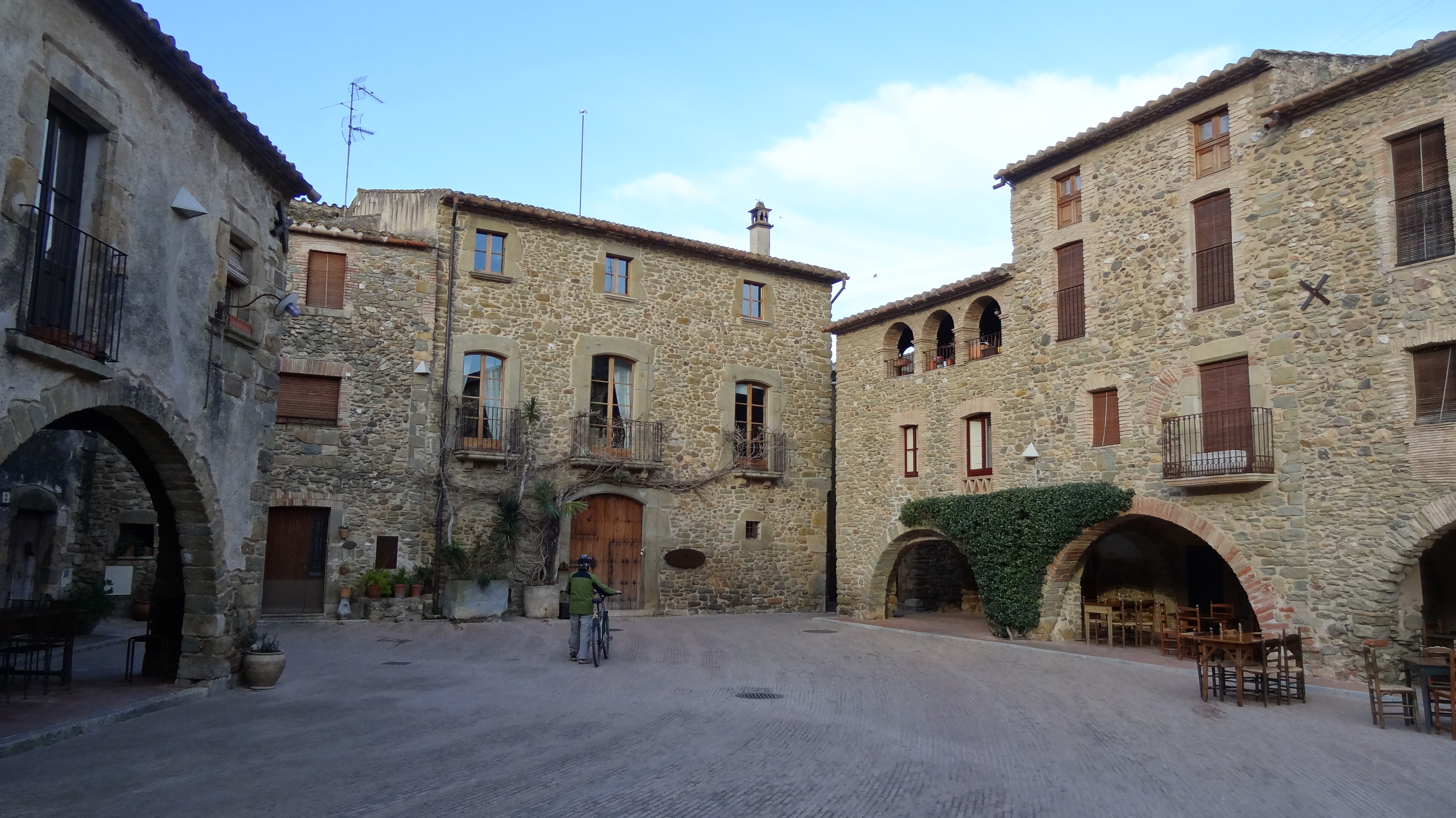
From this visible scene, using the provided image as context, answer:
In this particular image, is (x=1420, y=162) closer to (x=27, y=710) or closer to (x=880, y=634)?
(x=880, y=634)

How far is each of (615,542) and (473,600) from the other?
3375mm

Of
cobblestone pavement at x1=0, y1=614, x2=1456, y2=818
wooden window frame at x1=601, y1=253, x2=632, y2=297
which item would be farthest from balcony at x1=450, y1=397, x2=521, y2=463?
cobblestone pavement at x1=0, y1=614, x2=1456, y2=818

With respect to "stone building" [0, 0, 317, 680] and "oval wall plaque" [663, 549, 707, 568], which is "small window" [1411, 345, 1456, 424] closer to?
"oval wall plaque" [663, 549, 707, 568]

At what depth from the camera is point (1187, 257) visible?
14.1 meters

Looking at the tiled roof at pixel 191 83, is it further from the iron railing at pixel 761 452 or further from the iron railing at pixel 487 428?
the iron railing at pixel 761 452

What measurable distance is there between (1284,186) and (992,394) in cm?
597

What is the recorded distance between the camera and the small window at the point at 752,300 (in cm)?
2150

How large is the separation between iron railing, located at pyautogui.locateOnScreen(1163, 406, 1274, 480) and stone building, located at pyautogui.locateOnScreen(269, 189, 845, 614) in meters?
9.25

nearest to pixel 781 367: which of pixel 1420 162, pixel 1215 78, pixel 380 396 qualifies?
pixel 380 396

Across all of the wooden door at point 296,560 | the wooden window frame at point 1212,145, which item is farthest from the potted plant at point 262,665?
the wooden window frame at point 1212,145

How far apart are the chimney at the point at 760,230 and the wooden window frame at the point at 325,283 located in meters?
9.72

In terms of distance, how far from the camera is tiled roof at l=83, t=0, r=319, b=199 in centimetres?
742

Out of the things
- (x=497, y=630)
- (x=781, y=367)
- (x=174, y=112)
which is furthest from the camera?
(x=781, y=367)

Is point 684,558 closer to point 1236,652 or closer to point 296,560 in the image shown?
point 296,560
